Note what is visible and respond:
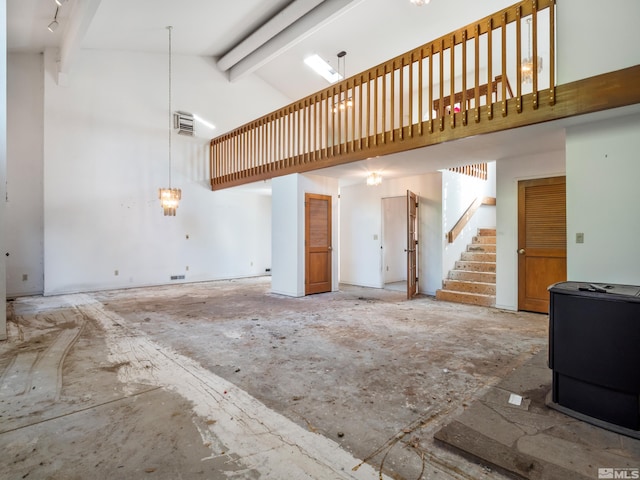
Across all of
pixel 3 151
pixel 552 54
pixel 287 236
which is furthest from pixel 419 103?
pixel 3 151

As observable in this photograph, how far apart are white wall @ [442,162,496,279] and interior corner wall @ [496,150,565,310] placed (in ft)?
4.40

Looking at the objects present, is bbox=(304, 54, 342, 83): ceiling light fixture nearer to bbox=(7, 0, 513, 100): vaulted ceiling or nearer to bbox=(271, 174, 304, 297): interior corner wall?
bbox=(7, 0, 513, 100): vaulted ceiling

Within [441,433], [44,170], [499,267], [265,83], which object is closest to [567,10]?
[499,267]

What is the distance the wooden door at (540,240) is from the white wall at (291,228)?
11.8 ft

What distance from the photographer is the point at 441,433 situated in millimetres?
1971

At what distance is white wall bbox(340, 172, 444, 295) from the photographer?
6.91 m

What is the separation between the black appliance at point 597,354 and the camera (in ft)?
6.58

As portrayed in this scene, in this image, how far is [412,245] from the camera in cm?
650

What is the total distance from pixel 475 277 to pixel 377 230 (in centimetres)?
233

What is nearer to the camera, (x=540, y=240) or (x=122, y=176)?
(x=540, y=240)

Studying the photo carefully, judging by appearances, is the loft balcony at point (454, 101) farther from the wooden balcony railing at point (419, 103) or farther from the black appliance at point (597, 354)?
the black appliance at point (597, 354)

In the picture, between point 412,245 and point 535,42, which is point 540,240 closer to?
point 412,245

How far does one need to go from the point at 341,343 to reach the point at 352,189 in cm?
523

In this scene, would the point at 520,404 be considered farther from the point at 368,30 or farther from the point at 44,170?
the point at 44,170
